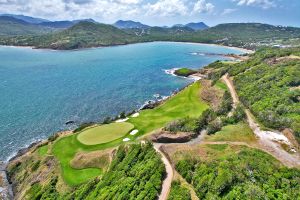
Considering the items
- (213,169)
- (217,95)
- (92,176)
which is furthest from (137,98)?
(213,169)

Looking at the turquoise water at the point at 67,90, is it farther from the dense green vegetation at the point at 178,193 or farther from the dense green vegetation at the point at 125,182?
the dense green vegetation at the point at 178,193

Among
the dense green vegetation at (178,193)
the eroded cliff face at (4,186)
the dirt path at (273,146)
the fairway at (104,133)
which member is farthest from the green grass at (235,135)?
the eroded cliff face at (4,186)

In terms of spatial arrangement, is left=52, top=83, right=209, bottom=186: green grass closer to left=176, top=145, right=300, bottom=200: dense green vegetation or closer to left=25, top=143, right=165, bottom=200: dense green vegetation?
left=25, top=143, right=165, bottom=200: dense green vegetation

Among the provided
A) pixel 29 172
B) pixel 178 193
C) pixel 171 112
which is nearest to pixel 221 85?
pixel 171 112

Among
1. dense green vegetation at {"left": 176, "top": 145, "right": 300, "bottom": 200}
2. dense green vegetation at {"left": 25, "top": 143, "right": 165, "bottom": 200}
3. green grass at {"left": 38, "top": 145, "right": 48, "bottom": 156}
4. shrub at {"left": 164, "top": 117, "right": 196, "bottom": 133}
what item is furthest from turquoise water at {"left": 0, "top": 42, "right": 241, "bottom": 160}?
dense green vegetation at {"left": 176, "top": 145, "right": 300, "bottom": 200}

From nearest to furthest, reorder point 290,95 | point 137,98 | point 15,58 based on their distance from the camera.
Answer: point 290,95, point 137,98, point 15,58

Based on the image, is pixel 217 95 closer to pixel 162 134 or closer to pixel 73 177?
pixel 162 134

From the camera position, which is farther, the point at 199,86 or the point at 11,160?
the point at 199,86
